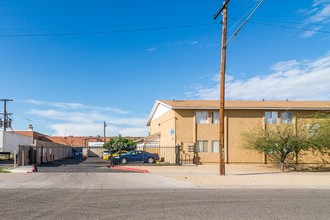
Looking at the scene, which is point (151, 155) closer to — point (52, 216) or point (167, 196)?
point (167, 196)

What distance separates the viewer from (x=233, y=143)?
3503 centimetres

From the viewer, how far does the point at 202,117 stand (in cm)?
3531

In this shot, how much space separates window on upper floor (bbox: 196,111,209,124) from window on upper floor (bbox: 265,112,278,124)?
5.91 m

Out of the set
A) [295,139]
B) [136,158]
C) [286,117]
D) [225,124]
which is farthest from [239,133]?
[136,158]

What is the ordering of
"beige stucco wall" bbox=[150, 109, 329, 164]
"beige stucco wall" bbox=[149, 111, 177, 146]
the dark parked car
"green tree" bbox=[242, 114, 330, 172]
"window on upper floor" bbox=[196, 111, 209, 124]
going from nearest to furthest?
1. "green tree" bbox=[242, 114, 330, 172]
2. "beige stucco wall" bbox=[150, 109, 329, 164]
3. the dark parked car
4. "window on upper floor" bbox=[196, 111, 209, 124]
5. "beige stucco wall" bbox=[149, 111, 177, 146]

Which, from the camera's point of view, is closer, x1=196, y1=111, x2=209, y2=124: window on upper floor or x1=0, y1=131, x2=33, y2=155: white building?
x1=196, y1=111, x2=209, y2=124: window on upper floor

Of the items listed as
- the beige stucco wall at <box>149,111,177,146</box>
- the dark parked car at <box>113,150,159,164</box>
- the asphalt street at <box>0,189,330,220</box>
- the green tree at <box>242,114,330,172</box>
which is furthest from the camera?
the beige stucco wall at <box>149,111,177,146</box>

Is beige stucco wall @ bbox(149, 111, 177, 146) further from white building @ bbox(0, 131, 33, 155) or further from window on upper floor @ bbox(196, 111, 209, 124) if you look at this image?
white building @ bbox(0, 131, 33, 155)

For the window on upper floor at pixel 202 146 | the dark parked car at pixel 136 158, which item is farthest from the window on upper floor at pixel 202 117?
the dark parked car at pixel 136 158

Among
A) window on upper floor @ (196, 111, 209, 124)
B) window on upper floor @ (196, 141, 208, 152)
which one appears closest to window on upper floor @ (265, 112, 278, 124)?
window on upper floor @ (196, 111, 209, 124)

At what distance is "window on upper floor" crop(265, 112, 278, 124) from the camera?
35750mm

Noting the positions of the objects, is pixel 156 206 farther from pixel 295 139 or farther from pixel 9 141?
Answer: pixel 9 141

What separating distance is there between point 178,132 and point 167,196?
2211 cm

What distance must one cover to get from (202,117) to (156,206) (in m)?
25.2
